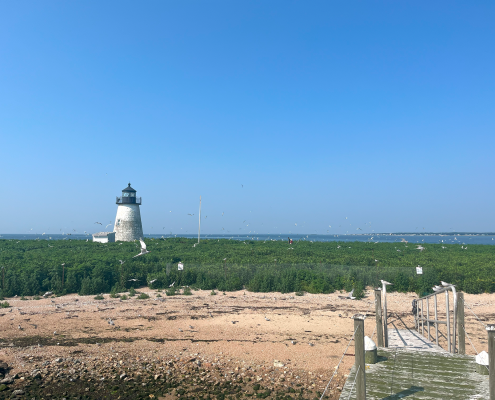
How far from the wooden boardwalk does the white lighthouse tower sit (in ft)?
143

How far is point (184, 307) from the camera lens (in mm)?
18672

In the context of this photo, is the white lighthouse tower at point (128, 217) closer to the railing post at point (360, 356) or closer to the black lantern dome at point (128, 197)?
the black lantern dome at point (128, 197)

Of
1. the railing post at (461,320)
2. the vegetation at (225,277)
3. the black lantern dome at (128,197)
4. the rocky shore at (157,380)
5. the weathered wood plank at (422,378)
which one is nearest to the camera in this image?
the weathered wood plank at (422,378)

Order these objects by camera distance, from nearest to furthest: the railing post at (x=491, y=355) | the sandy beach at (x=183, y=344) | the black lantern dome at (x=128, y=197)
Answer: the railing post at (x=491, y=355)
the sandy beach at (x=183, y=344)
the black lantern dome at (x=128, y=197)

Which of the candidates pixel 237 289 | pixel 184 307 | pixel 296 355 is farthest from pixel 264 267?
pixel 296 355

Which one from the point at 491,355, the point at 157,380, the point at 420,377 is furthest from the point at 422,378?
the point at 157,380

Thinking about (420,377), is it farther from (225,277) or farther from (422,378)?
(225,277)

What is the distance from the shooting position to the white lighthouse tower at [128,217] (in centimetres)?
4819

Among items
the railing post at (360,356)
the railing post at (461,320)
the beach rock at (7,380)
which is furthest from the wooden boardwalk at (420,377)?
the beach rock at (7,380)

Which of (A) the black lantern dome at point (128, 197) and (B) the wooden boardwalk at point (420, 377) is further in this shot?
(A) the black lantern dome at point (128, 197)

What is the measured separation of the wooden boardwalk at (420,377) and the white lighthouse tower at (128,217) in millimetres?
43642

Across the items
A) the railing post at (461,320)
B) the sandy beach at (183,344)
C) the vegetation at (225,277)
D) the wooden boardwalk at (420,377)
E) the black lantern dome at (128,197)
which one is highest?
the black lantern dome at (128,197)

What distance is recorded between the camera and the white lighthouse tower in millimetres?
48188

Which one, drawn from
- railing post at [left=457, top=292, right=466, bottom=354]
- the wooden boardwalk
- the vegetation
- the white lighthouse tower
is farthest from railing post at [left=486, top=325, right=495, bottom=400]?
the white lighthouse tower
